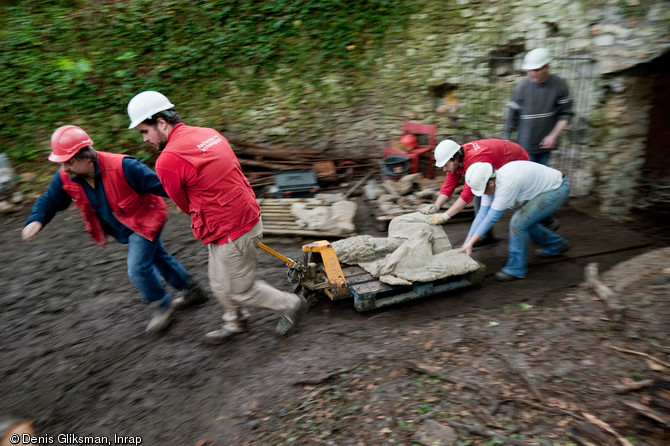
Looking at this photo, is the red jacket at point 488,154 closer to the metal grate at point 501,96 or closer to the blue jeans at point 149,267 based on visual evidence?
the metal grate at point 501,96

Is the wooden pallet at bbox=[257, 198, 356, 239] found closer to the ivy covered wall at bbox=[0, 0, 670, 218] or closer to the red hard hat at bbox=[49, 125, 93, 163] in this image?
the ivy covered wall at bbox=[0, 0, 670, 218]

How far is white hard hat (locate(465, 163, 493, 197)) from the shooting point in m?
4.43

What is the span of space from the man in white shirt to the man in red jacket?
207 centimetres

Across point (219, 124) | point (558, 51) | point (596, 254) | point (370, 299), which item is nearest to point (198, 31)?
point (219, 124)

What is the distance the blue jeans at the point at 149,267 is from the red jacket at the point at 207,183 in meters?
0.65

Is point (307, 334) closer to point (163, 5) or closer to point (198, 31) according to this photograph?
point (198, 31)

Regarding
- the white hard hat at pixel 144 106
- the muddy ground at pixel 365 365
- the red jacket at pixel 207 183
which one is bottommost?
the muddy ground at pixel 365 365

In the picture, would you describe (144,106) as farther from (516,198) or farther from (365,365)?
(516,198)

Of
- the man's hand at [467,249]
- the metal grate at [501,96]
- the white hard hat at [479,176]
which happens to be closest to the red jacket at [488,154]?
the white hard hat at [479,176]

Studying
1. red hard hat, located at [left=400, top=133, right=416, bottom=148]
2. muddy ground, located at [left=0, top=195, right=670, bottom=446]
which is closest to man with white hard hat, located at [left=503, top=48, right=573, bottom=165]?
muddy ground, located at [left=0, top=195, right=670, bottom=446]

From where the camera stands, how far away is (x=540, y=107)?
17.6 feet

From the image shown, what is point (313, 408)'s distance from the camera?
3.39 meters

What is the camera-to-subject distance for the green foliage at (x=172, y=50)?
867cm

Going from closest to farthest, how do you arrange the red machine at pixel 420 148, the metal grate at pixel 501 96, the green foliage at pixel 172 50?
the metal grate at pixel 501 96, the red machine at pixel 420 148, the green foliage at pixel 172 50
